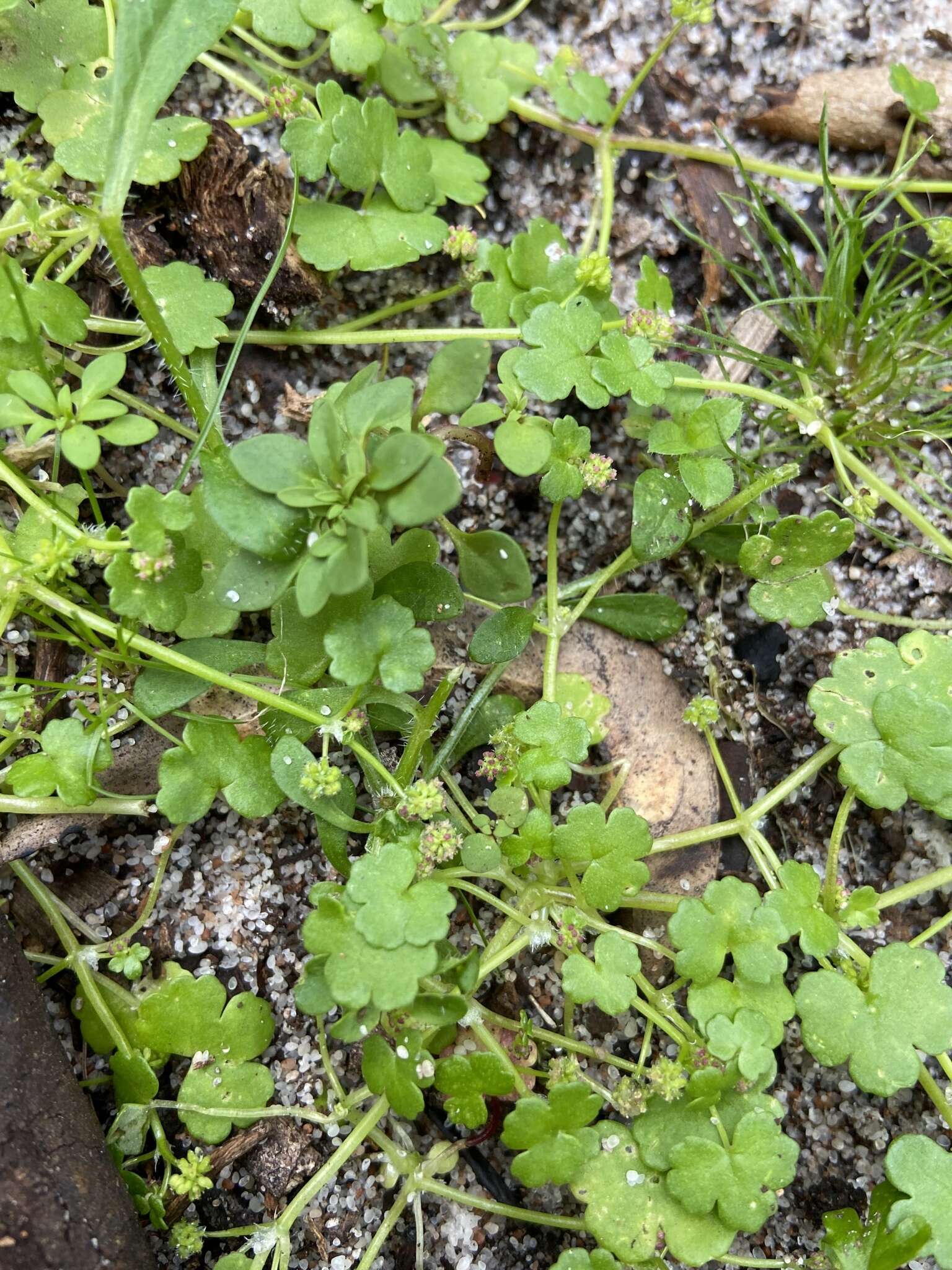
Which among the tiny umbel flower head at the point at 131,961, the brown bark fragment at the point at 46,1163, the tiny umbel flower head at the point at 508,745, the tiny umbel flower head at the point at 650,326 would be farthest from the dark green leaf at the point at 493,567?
the brown bark fragment at the point at 46,1163

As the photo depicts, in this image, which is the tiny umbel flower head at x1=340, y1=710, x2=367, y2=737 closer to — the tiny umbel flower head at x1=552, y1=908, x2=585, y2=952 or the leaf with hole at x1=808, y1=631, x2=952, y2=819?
the tiny umbel flower head at x1=552, y1=908, x2=585, y2=952

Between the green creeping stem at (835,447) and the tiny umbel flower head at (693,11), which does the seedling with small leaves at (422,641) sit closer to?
the green creeping stem at (835,447)

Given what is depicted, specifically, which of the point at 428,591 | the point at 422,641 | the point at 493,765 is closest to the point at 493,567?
the point at 428,591

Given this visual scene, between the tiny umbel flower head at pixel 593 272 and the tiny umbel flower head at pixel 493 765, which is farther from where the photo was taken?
the tiny umbel flower head at pixel 593 272

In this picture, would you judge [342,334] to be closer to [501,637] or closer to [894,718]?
[501,637]

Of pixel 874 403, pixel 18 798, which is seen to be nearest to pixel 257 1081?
pixel 18 798

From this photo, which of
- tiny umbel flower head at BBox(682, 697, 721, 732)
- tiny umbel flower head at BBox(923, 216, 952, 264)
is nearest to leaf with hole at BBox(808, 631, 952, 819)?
tiny umbel flower head at BBox(682, 697, 721, 732)

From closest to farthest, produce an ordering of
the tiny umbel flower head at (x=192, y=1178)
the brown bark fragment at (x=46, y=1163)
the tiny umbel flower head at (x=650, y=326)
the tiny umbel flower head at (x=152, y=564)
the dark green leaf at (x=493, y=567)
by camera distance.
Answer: the brown bark fragment at (x=46, y=1163) < the tiny umbel flower head at (x=152, y=564) < the tiny umbel flower head at (x=192, y=1178) < the dark green leaf at (x=493, y=567) < the tiny umbel flower head at (x=650, y=326)
